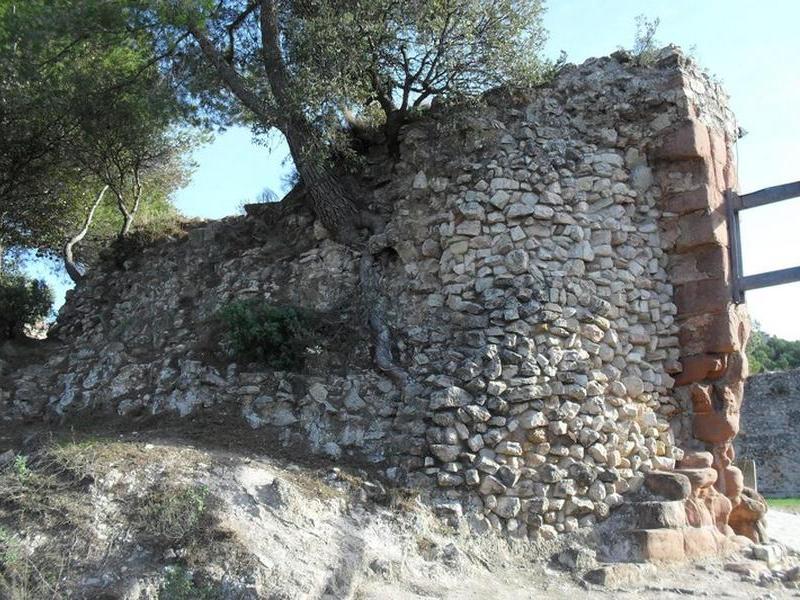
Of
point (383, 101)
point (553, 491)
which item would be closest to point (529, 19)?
point (383, 101)

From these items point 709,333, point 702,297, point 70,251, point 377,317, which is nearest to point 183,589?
point 377,317

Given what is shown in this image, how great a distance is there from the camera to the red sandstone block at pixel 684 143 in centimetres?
798

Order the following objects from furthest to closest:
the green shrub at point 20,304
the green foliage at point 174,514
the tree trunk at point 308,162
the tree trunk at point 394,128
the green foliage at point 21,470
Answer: the green shrub at point 20,304
the tree trunk at point 394,128
the tree trunk at point 308,162
the green foliage at point 21,470
the green foliage at point 174,514

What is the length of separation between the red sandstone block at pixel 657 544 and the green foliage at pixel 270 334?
3.17 meters

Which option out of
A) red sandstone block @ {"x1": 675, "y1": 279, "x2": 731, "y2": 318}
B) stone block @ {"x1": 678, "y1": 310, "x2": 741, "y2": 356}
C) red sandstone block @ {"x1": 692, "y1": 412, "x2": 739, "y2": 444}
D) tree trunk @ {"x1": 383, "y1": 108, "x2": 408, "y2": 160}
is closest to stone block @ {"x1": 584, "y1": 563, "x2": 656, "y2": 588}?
red sandstone block @ {"x1": 692, "y1": 412, "x2": 739, "y2": 444}

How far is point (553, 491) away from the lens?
6.69 meters

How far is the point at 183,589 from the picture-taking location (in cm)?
497

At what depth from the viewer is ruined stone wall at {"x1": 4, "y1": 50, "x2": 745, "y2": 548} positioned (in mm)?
6766

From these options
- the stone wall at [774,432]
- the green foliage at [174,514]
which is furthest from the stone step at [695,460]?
the stone wall at [774,432]

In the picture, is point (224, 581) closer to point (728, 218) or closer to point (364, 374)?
point (364, 374)

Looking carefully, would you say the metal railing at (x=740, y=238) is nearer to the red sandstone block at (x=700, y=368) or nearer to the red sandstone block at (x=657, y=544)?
the red sandstone block at (x=700, y=368)

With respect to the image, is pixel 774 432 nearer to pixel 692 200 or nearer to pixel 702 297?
pixel 702 297

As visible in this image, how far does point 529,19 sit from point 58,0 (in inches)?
205

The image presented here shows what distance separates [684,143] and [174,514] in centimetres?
572
